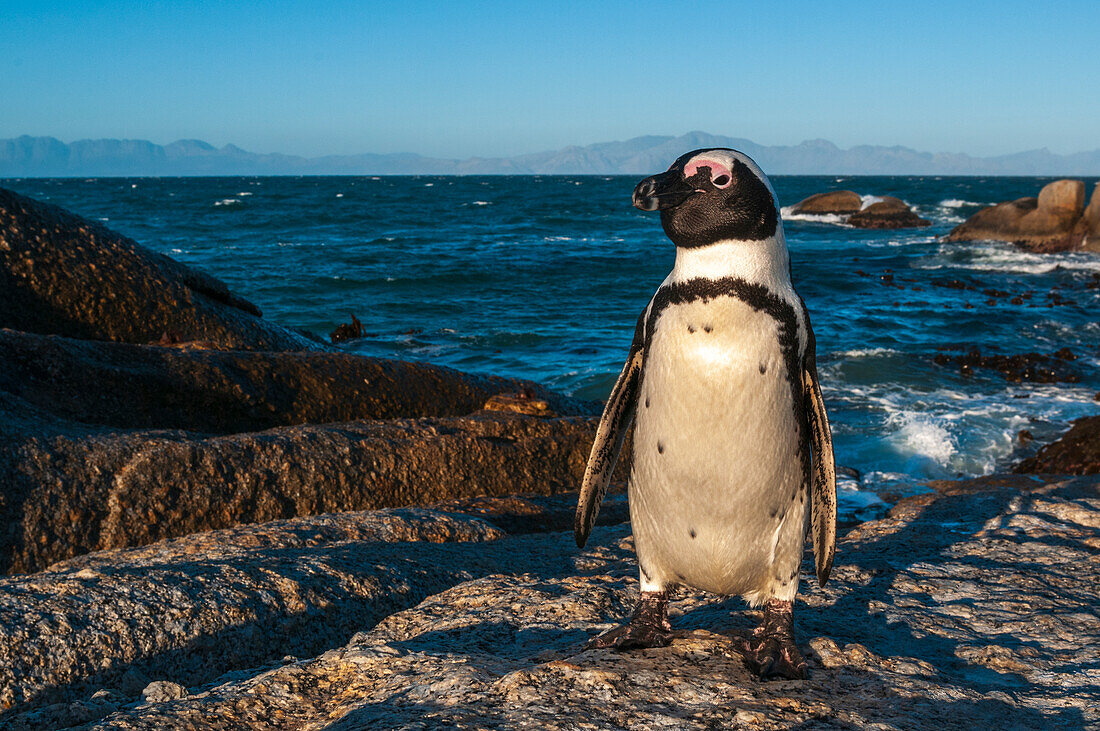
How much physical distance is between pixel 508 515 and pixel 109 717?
3.66 metres

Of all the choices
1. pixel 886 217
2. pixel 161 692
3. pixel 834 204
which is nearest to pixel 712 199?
pixel 161 692

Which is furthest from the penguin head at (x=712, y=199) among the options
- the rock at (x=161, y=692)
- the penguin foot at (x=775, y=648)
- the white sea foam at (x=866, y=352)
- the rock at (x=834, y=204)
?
the rock at (x=834, y=204)

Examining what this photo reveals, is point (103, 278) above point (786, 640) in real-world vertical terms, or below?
above

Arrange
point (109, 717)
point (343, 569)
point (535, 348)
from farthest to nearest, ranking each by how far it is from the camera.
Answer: point (535, 348) → point (343, 569) → point (109, 717)

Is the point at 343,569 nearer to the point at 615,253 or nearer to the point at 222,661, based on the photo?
the point at 222,661

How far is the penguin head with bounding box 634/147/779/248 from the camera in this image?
283 cm

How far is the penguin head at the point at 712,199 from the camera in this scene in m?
2.83

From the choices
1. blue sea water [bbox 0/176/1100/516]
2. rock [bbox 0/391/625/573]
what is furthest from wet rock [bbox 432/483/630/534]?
blue sea water [bbox 0/176/1100/516]

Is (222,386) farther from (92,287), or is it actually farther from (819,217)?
(819,217)

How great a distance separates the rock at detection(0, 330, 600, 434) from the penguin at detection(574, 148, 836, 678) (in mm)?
4543

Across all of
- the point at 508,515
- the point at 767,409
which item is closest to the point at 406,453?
the point at 508,515

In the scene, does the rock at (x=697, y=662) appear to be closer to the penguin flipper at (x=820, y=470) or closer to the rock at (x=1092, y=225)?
the penguin flipper at (x=820, y=470)

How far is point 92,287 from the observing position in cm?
822

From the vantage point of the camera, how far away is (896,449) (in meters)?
11.8
